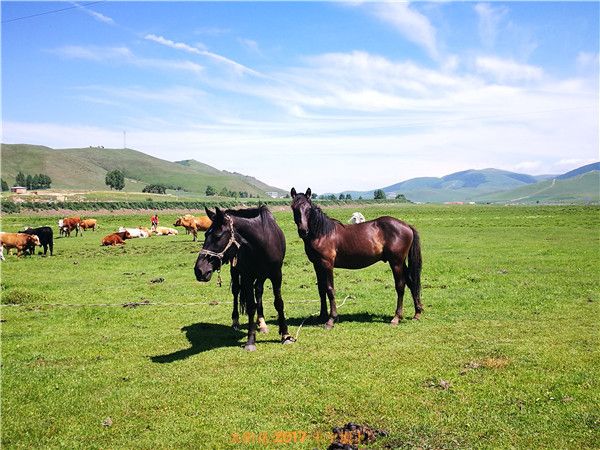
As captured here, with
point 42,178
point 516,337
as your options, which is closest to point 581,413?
point 516,337

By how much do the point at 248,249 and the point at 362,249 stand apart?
405cm

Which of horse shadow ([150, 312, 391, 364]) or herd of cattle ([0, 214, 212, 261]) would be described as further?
herd of cattle ([0, 214, 212, 261])

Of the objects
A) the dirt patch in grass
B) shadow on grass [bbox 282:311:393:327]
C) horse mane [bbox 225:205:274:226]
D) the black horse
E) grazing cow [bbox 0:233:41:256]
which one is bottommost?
shadow on grass [bbox 282:311:393:327]

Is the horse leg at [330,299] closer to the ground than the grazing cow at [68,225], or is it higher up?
closer to the ground

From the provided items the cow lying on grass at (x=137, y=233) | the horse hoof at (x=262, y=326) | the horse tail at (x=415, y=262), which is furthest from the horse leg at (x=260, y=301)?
the cow lying on grass at (x=137, y=233)

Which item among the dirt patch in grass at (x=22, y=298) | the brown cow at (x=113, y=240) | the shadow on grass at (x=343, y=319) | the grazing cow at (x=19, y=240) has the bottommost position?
the shadow on grass at (x=343, y=319)

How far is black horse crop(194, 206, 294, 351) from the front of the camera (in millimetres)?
8953

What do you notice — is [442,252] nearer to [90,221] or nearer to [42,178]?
[90,221]

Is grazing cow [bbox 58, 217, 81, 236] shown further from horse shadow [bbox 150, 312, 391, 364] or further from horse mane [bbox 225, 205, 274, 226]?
horse mane [bbox 225, 205, 274, 226]

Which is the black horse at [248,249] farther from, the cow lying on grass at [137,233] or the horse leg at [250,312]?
the cow lying on grass at [137,233]

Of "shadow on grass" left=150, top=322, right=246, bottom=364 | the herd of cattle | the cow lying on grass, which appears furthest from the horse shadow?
the cow lying on grass

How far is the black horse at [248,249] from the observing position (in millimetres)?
8953

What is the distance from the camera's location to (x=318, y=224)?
1194 cm

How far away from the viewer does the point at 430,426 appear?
20.3ft
